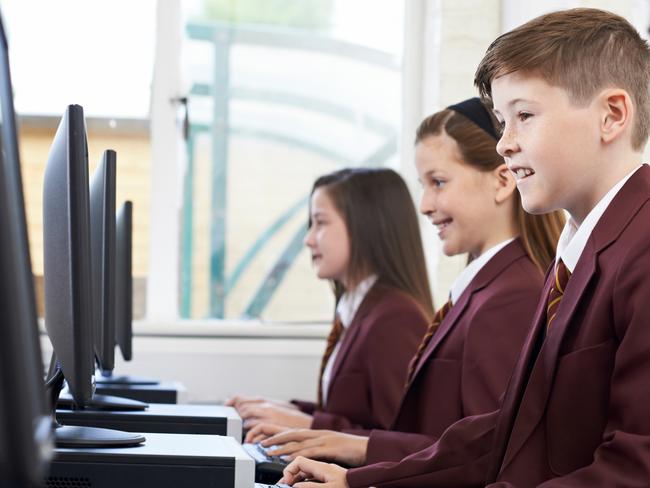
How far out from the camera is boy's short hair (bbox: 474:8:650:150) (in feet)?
4.58

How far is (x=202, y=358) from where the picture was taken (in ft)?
12.3

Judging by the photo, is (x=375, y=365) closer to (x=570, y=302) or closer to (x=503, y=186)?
(x=503, y=186)

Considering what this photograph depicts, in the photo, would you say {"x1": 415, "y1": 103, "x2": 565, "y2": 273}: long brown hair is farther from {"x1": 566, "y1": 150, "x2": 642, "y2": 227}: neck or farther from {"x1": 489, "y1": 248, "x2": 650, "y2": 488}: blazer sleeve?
{"x1": 489, "y1": 248, "x2": 650, "y2": 488}: blazer sleeve

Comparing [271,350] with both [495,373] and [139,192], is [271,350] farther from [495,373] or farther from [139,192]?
[495,373]

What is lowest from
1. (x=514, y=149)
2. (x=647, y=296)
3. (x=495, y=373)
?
(x=495, y=373)

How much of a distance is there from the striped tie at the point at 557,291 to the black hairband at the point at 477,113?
80 cm

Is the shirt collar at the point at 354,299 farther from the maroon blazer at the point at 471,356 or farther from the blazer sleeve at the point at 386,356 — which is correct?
the maroon blazer at the point at 471,356

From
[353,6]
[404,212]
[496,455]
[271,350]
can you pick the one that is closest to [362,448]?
[496,455]

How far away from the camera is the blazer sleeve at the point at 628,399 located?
1.10 m

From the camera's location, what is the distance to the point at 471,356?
6.06ft

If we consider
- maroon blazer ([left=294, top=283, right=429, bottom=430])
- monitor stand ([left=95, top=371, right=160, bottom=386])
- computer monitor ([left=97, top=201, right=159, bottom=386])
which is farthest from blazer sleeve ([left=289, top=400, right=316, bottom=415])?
computer monitor ([left=97, top=201, right=159, bottom=386])

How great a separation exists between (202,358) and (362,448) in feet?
6.55

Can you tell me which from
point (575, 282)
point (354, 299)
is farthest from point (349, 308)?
point (575, 282)

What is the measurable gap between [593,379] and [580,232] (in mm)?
217
